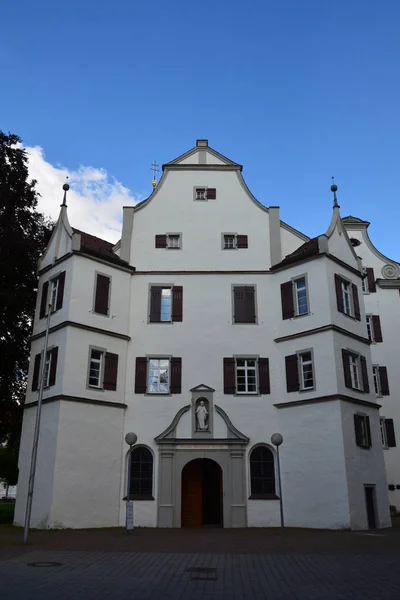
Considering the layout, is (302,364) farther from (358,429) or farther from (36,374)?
(36,374)

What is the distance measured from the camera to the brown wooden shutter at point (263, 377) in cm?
2507

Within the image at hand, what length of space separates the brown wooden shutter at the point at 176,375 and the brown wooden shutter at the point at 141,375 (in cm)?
120

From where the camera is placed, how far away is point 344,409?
22656 mm

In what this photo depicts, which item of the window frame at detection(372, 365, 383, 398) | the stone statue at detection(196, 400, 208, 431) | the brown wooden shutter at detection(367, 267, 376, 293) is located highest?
the brown wooden shutter at detection(367, 267, 376, 293)

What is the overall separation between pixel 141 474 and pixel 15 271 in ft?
37.6

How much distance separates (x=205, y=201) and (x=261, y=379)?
9.31 m

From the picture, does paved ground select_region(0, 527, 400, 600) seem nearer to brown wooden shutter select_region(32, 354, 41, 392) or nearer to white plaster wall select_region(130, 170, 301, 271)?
brown wooden shutter select_region(32, 354, 41, 392)

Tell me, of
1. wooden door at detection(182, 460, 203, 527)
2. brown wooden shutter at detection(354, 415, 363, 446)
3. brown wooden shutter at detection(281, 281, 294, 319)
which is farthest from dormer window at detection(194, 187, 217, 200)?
wooden door at detection(182, 460, 203, 527)

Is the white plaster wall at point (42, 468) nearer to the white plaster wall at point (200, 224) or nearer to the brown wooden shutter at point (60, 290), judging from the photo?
the brown wooden shutter at point (60, 290)

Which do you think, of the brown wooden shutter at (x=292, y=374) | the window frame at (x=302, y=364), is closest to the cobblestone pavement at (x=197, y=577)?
the window frame at (x=302, y=364)

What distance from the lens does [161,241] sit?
91.4 feet

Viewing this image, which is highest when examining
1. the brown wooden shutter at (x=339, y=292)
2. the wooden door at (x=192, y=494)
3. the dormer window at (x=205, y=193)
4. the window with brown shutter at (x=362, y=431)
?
the dormer window at (x=205, y=193)

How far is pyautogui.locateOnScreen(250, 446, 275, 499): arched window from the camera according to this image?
23.8 metres

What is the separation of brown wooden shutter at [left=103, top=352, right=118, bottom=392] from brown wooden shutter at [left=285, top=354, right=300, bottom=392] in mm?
7392
